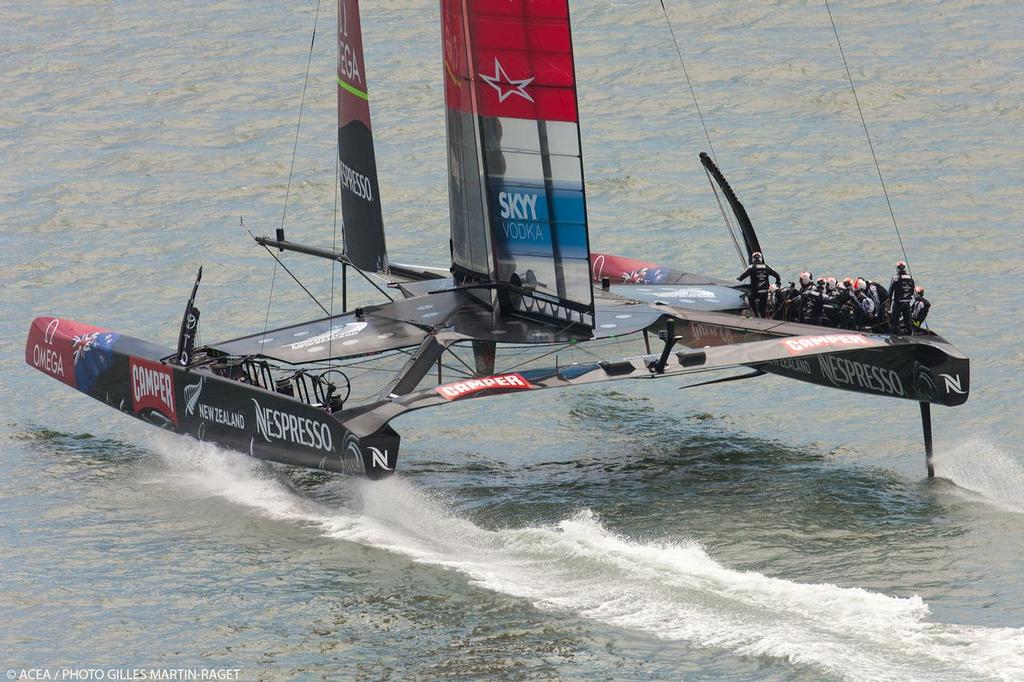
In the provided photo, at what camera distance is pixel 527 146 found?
46.9ft

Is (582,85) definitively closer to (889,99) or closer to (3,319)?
(889,99)

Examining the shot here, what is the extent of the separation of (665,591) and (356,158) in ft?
22.3

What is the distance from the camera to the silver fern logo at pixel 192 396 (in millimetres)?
14328

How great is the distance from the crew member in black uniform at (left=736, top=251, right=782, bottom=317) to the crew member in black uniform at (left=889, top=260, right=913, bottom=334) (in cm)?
158

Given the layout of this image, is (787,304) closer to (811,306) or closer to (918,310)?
(811,306)

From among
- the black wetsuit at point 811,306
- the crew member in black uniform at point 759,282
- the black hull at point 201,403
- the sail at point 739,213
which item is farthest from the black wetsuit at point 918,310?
the black hull at point 201,403

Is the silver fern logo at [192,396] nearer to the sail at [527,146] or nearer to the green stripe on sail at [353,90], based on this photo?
the sail at [527,146]

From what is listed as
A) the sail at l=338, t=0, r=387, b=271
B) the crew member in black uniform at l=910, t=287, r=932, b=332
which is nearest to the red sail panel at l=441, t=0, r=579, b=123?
the sail at l=338, t=0, r=387, b=271

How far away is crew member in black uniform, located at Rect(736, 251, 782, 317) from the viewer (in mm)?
15352

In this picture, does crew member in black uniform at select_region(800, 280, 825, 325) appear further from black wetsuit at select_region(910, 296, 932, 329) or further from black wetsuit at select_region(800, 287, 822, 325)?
black wetsuit at select_region(910, 296, 932, 329)

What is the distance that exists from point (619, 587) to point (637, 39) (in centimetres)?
2023

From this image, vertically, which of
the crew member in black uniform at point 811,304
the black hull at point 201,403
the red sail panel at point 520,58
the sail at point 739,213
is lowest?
the black hull at point 201,403

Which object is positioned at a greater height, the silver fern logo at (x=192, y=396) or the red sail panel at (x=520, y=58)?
the red sail panel at (x=520, y=58)

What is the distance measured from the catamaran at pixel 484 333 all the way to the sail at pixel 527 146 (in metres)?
0.02
